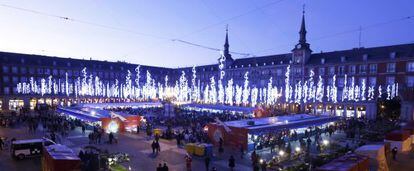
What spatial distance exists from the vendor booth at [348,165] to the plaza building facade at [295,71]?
1333 inches

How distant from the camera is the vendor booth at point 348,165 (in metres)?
12.2

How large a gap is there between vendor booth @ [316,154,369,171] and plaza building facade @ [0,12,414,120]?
3387 cm

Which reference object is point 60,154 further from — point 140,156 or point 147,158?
point 140,156

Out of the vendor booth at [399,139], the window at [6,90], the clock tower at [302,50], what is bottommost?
the vendor booth at [399,139]

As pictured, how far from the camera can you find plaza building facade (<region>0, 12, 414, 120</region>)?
47.9 metres

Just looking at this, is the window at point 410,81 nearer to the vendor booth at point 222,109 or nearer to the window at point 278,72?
the window at point 278,72

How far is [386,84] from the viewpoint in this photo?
48.5 meters

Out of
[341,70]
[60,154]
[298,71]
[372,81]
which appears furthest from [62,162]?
[298,71]

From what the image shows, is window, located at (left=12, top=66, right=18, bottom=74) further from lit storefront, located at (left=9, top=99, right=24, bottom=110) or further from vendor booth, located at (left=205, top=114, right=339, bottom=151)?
vendor booth, located at (left=205, top=114, right=339, bottom=151)

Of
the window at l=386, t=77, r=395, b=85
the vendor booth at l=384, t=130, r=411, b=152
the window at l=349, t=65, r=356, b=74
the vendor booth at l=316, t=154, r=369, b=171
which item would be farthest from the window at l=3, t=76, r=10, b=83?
the window at l=386, t=77, r=395, b=85

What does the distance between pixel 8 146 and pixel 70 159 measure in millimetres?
14284

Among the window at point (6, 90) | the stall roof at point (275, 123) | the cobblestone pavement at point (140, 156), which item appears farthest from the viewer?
the window at point (6, 90)

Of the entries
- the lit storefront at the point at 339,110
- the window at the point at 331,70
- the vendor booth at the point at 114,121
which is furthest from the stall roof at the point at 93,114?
the window at the point at 331,70

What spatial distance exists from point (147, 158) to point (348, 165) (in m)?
13.5
